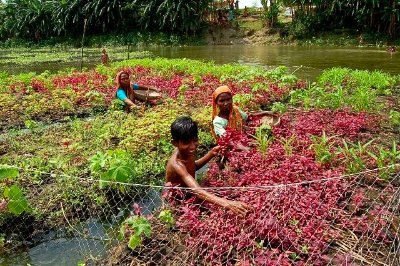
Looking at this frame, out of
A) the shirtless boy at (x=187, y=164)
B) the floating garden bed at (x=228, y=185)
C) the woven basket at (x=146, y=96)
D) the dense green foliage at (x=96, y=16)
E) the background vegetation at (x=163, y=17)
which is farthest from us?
the dense green foliage at (x=96, y=16)

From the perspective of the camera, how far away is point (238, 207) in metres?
4.07

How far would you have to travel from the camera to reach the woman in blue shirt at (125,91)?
941 cm

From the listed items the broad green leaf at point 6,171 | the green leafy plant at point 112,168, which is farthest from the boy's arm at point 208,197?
the broad green leaf at point 6,171

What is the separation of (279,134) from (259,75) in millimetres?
6083

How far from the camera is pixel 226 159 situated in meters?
5.70

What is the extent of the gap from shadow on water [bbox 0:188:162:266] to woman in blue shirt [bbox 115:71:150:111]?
4.50 meters

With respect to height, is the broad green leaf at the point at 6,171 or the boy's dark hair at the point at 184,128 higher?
the boy's dark hair at the point at 184,128

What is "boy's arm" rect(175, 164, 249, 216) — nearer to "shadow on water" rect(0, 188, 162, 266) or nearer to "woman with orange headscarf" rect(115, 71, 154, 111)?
"shadow on water" rect(0, 188, 162, 266)

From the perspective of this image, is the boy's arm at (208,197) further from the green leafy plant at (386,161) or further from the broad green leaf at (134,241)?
the green leafy plant at (386,161)

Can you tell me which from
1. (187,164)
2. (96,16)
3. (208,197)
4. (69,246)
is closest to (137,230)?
(208,197)

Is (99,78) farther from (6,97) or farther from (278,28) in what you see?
(278,28)

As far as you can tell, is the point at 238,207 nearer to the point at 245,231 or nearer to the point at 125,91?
the point at 245,231

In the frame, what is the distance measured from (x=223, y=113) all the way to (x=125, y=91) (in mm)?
4175

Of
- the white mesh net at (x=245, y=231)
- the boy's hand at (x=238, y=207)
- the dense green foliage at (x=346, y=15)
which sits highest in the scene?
the dense green foliage at (x=346, y=15)
